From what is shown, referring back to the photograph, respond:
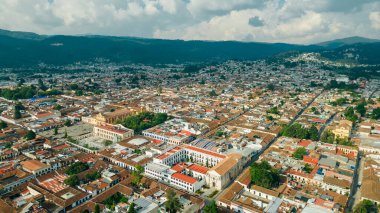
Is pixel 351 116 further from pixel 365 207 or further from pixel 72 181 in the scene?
pixel 72 181

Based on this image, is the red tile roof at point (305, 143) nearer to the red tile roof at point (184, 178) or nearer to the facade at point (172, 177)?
the facade at point (172, 177)

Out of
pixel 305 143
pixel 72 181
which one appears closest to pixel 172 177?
pixel 72 181

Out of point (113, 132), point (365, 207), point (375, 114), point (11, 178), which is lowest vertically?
point (11, 178)

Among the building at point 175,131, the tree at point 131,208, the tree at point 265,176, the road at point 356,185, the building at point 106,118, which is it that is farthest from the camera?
the building at point 106,118

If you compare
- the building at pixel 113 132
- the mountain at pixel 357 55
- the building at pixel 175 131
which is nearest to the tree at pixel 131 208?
the building at pixel 175 131

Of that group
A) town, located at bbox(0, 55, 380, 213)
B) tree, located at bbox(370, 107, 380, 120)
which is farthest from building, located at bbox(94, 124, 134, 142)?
tree, located at bbox(370, 107, 380, 120)
